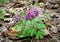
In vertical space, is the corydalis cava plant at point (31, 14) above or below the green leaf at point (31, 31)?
above

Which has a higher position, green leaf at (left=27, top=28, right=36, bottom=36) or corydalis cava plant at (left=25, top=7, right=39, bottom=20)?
corydalis cava plant at (left=25, top=7, right=39, bottom=20)

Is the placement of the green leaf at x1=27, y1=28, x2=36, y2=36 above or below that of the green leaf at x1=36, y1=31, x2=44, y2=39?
above

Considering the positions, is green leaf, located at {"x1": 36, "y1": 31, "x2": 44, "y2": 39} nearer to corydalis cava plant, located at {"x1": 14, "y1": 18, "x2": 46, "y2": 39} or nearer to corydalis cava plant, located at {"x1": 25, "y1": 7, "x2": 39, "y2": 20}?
corydalis cava plant, located at {"x1": 14, "y1": 18, "x2": 46, "y2": 39}

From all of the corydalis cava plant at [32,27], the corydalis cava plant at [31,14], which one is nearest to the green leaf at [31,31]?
the corydalis cava plant at [32,27]

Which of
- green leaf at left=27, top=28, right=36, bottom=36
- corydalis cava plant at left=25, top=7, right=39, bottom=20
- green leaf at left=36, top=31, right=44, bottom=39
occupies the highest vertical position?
corydalis cava plant at left=25, top=7, right=39, bottom=20

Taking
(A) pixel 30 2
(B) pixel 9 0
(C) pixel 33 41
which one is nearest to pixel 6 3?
(B) pixel 9 0

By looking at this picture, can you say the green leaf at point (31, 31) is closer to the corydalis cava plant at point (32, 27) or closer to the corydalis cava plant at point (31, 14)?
the corydalis cava plant at point (32, 27)

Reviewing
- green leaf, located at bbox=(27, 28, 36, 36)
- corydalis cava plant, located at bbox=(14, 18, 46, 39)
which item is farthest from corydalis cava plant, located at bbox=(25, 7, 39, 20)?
green leaf, located at bbox=(27, 28, 36, 36)

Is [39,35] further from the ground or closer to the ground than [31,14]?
closer to the ground

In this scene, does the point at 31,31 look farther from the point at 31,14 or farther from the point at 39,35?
the point at 31,14

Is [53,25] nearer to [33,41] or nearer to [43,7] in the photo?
[33,41]

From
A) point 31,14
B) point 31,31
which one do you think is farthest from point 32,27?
point 31,14
